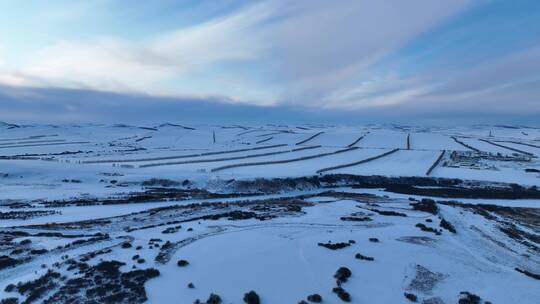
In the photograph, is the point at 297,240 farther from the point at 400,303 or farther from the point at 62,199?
the point at 62,199

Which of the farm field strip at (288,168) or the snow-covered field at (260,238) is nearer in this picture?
the snow-covered field at (260,238)

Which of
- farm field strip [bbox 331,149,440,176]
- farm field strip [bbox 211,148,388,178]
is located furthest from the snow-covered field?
farm field strip [bbox 331,149,440,176]

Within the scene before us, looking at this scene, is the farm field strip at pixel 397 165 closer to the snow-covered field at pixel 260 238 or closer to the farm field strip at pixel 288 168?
the farm field strip at pixel 288 168

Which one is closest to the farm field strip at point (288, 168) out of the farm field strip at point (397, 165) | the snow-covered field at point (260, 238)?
the snow-covered field at point (260, 238)

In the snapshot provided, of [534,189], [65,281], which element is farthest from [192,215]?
[534,189]

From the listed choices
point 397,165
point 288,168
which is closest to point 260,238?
point 288,168

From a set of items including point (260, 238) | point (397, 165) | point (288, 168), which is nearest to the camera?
point (260, 238)

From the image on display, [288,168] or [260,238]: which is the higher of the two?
[260,238]

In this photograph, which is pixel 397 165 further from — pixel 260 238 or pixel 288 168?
pixel 260 238
